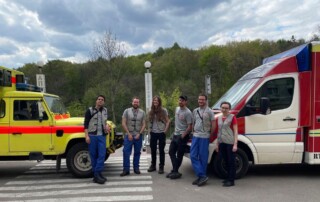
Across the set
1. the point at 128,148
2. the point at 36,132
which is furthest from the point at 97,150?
the point at 36,132

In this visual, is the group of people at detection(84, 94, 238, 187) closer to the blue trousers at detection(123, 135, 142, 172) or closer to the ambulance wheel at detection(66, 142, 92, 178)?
the blue trousers at detection(123, 135, 142, 172)

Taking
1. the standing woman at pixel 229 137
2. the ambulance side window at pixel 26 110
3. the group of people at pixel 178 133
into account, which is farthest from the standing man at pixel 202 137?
the ambulance side window at pixel 26 110

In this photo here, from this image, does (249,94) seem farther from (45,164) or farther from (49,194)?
(45,164)

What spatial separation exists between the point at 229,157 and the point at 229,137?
419 millimetres

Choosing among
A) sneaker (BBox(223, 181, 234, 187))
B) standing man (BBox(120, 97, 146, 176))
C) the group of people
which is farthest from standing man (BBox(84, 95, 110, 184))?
sneaker (BBox(223, 181, 234, 187))

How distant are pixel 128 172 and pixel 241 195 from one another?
3038 millimetres

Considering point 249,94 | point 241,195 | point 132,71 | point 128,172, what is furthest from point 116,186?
point 132,71

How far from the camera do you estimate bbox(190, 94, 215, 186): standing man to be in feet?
24.8

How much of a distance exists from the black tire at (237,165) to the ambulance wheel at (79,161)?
2941 millimetres

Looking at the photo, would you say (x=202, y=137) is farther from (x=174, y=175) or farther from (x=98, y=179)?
(x=98, y=179)

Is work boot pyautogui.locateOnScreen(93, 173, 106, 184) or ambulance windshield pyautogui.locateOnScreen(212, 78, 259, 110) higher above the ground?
ambulance windshield pyautogui.locateOnScreen(212, 78, 259, 110)

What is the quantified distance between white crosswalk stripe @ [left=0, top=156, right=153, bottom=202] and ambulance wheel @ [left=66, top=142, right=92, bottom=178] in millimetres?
162

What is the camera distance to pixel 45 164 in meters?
10.8

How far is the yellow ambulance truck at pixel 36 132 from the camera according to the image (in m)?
8.18
